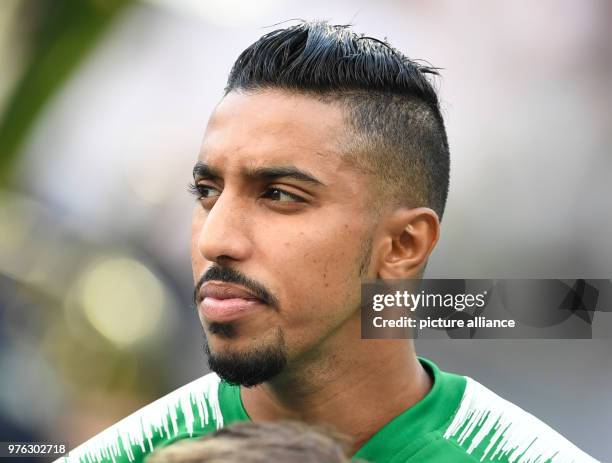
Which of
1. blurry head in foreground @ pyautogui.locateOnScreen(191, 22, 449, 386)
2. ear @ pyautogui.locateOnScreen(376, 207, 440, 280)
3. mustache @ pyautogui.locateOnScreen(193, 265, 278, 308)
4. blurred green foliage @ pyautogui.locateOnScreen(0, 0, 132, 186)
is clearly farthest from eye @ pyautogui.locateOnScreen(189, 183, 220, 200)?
blurred green foliage @ pyautogui.locateOnScreen(0, 0, 132, 186)

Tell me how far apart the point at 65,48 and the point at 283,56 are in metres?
0.85

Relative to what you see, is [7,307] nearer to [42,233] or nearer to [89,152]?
[42,233]

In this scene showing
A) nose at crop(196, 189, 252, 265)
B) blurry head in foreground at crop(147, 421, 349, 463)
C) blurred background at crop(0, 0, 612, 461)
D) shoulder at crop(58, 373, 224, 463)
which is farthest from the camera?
blurred background at crop(0, 0, 612, 461)

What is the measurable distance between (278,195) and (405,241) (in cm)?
22

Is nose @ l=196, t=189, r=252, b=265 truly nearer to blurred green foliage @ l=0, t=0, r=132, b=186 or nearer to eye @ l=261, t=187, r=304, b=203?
eye @ l=261, t=187, r=304, b=203

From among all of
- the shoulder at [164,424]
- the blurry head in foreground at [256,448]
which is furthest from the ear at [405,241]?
the blurry head in foreground at [256,448]

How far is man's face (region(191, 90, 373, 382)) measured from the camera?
110cm

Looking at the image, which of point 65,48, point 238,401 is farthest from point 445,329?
point 65,48

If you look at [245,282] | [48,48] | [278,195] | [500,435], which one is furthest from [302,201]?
[48,48]

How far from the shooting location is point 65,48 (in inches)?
73.4

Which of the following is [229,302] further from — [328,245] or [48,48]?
[48,48]

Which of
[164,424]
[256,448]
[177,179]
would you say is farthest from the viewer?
[177,179]

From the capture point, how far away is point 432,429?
1.19 m

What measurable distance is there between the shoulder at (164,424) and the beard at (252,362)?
0.67 ft
